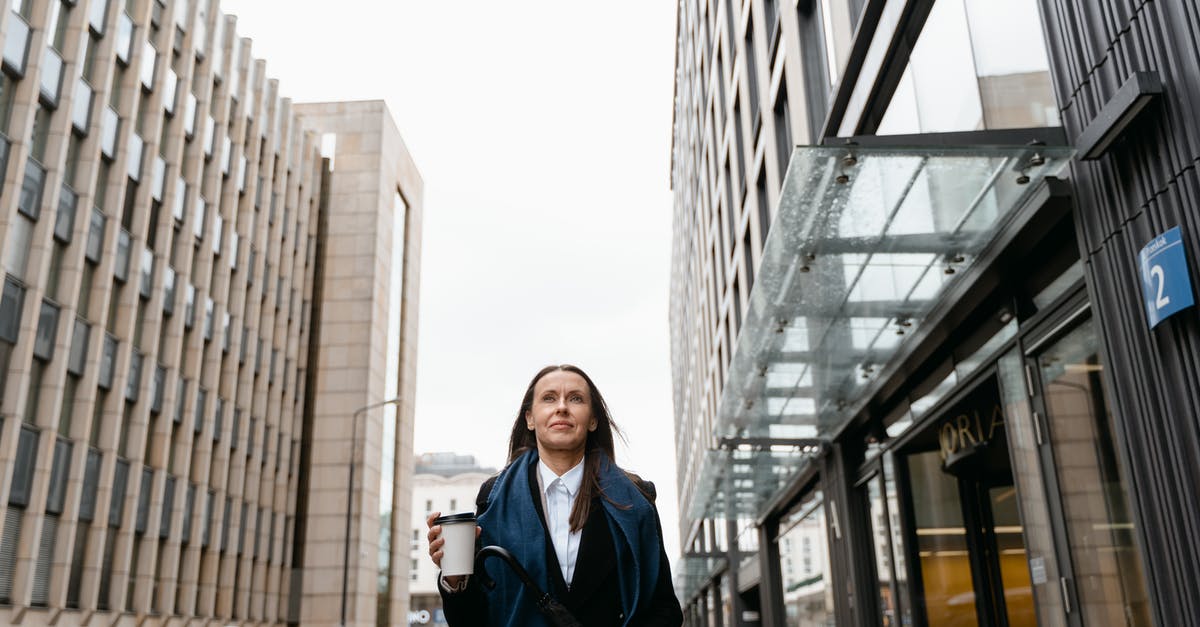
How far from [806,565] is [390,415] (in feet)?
116

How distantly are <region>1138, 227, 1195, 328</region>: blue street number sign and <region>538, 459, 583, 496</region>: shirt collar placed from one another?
3.54 m

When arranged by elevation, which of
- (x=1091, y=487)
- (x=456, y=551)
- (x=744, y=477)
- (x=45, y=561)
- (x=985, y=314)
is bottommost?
(x=456, y=551)

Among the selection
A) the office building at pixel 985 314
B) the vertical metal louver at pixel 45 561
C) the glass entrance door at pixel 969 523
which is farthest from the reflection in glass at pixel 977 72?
the vertical metal louver at pixel 45 561

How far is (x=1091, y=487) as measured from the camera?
264 inches

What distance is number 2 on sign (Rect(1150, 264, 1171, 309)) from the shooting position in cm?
508

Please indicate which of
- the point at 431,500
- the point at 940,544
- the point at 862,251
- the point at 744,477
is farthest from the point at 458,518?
the point at 431,500

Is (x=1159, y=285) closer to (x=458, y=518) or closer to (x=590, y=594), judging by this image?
(x=590, y=594)

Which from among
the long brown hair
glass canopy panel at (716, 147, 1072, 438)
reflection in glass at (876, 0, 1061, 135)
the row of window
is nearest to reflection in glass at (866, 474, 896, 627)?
glass canopy panel at (716, 147, 1072, 438)

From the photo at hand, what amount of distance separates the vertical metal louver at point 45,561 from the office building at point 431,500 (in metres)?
80.6

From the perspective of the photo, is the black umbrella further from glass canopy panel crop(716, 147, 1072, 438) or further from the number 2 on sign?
glass canopy panel crop(716, 147, 1072, 438)

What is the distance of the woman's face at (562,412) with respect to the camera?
9.58 feet

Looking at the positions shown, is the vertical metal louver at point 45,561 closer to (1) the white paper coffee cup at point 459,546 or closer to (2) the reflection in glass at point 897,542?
(2) the reflection in glass at point 897,542

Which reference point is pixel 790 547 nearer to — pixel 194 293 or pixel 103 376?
pixel 103 376

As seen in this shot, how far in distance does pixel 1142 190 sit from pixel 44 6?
2496cm
